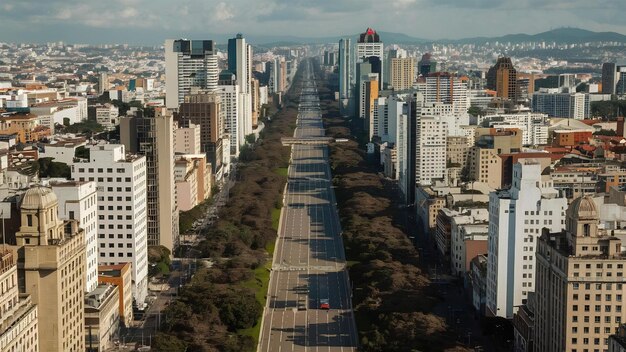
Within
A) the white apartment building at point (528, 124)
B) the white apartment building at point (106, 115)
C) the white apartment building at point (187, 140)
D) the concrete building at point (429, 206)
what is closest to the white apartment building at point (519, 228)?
the concrete building at point (429, 206)

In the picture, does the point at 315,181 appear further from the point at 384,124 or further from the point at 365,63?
the point at 365,63

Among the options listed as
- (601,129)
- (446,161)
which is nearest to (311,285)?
(446,161)

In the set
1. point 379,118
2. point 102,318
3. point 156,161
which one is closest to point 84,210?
point 102,318

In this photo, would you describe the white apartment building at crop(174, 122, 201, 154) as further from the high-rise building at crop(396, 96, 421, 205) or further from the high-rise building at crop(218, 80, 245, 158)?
the high-rise building at crop(218, 80, 245, 158)

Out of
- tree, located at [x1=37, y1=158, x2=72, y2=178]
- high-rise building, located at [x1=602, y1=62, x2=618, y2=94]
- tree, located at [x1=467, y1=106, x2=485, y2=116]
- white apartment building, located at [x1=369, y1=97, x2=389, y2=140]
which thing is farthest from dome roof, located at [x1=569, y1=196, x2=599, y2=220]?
high-rise building, located at [x1=602, y1=62, x2=618, y2=94]

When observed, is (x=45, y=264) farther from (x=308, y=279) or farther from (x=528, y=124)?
(x=528, y=124)
